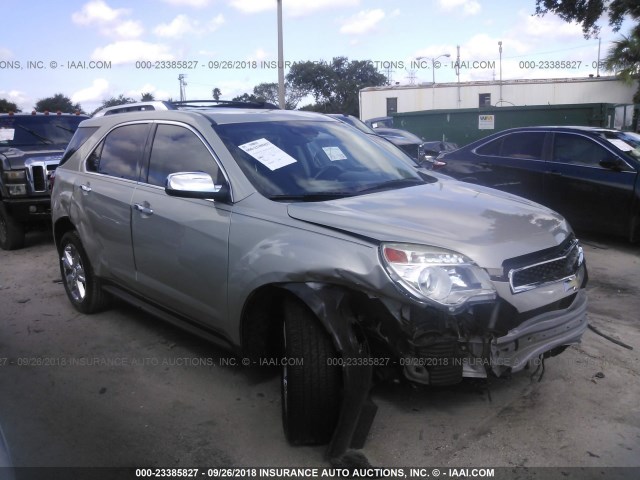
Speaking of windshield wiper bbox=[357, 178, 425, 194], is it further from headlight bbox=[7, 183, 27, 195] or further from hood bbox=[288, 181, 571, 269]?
headlight bbox=[7, 183, 27, 195]

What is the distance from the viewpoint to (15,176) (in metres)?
8.03

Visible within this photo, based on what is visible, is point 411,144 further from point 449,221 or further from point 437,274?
point 437,274

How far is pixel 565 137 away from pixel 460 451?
600cm

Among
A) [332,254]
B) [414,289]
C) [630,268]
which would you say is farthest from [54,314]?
[630,268]

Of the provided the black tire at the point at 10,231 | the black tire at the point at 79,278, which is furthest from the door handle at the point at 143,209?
the black tire at the point at 10,231

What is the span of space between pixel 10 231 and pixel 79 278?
3744 mm

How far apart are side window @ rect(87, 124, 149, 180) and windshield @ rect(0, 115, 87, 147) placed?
455 centimetres

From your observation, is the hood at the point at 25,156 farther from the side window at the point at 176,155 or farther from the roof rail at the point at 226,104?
the side window at the point at 176,155

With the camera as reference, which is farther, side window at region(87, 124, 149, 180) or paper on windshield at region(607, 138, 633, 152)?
paper on windshield at region(607, 138, 633, 152)

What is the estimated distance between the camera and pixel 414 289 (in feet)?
9.02

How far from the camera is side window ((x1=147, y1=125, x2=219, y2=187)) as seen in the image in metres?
3.76

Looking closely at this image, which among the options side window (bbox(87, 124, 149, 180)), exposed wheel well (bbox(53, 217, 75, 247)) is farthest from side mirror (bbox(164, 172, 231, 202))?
exposed wheel well (bbox(53, 217, 75, 247))

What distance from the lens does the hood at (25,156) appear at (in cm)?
805

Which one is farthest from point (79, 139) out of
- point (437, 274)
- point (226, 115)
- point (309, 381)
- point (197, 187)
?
point (437, 274)
